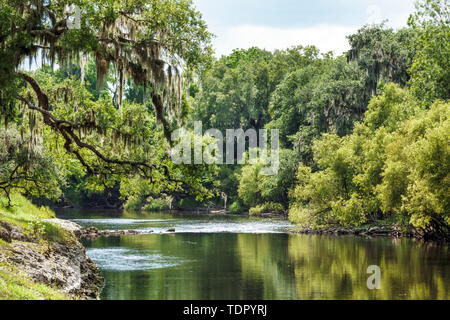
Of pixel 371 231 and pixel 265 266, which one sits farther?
pixel 371 231

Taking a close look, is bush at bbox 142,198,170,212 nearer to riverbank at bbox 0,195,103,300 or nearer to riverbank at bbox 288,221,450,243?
riverbank at bbox 288,221,450,243

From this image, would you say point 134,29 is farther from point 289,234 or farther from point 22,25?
point 289,234

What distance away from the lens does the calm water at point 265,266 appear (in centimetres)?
2036

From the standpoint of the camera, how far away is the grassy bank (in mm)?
11955

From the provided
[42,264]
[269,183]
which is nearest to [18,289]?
[42,264]

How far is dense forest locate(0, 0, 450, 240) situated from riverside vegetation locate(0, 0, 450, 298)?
66 millimetres

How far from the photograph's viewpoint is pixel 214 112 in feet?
263

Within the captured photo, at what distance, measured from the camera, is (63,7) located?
50.2 ft

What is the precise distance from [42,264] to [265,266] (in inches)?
485

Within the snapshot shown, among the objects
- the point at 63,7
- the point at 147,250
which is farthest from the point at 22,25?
the point at 147,250

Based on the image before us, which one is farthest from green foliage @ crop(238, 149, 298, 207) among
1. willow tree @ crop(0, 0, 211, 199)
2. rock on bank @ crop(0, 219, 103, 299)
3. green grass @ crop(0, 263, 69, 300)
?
green grass @ crop(0, 263, 69, 300)

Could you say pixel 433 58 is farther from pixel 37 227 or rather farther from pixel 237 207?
pixel 237 207

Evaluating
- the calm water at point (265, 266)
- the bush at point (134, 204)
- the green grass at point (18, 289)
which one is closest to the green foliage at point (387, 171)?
the calm water at point (265, 266)

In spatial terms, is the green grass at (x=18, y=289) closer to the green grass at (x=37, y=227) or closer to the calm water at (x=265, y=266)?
the green grass at (x=37, y=227)
